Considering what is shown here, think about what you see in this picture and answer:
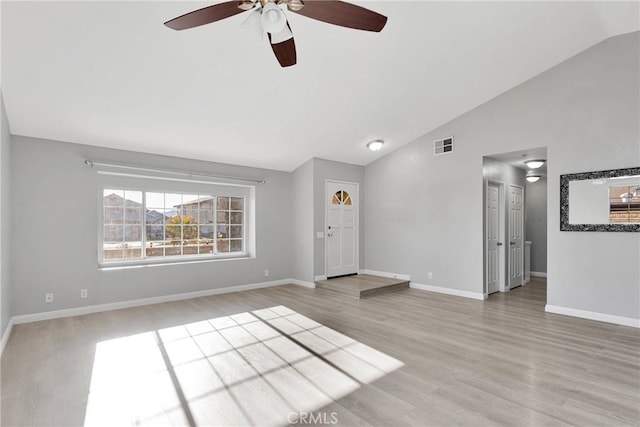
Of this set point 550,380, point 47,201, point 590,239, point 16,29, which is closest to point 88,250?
point 47,201

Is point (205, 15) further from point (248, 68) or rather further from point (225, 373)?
point (225, 373)

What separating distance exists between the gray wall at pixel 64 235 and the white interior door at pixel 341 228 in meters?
2.63

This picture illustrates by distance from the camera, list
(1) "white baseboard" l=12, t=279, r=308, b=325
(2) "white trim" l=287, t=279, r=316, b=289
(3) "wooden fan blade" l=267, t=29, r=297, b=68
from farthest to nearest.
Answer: (2) "white trim" l=287, t=279, r=316, b=289
(1) "white baseboard" l=12, t=279, r=308, b=325
(3) "wooden fan blade" l=267, t=29, r=297, b=68

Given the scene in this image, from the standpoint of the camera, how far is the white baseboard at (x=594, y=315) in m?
3.88

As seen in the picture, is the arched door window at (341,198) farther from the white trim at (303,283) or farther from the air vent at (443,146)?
the air vent at (443,146)

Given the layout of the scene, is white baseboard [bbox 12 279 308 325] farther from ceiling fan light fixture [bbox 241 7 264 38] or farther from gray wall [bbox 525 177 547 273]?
gray wall [bbox 525 177 547 273]

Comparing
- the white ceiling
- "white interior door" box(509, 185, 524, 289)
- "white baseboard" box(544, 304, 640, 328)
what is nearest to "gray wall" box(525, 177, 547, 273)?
"white interior door" box(509, 185, 524, 289)

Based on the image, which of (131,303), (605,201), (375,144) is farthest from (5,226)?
(605,201)

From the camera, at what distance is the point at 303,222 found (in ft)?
20.9

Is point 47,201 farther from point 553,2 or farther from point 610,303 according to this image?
point 610,303

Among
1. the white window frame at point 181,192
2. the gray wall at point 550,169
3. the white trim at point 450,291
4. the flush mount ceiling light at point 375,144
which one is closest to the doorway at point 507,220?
the white trim at point 450,291

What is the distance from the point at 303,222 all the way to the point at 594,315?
4.62 metres

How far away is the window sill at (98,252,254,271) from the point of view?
4.63m

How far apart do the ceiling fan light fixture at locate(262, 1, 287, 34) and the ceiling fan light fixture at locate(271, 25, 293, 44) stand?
15cm
